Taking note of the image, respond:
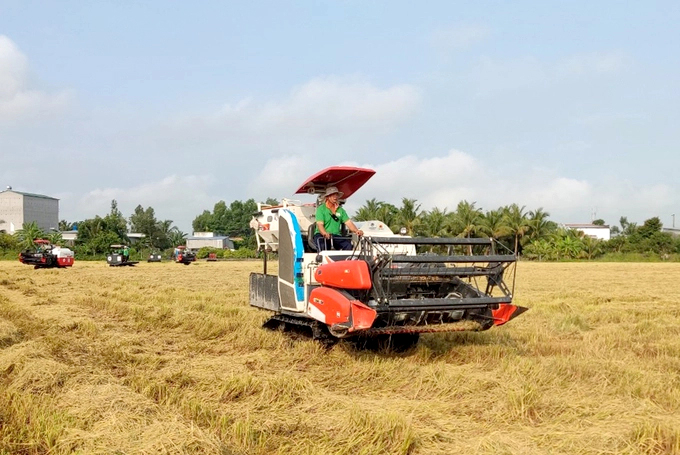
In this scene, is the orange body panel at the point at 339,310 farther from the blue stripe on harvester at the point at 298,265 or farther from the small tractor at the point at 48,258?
the small tractor at the point at 48,258

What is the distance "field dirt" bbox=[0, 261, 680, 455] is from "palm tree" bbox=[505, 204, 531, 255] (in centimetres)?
5275

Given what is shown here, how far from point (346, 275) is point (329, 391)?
1281 millimetres

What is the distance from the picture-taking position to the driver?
827cm

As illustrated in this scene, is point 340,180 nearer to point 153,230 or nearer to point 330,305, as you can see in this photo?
point 330,305

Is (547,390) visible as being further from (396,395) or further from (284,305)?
(284,305)

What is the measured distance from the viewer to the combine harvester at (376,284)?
6301 millimetres

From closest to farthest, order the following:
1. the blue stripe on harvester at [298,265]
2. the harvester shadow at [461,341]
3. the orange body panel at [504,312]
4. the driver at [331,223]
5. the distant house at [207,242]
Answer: the orange body panel at [504,312] → the harvester shadow at [461,341] → the blue stripe on harvester at [298,265] → the driver at [331,223] → the distant house at [207,242]

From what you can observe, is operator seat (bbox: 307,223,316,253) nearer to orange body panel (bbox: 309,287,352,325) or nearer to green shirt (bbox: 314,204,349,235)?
green shirt (bbox: 314,204,349,235)

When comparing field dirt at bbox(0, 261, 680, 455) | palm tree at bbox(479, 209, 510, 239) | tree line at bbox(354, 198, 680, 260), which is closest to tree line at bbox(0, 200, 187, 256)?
tree line at bbox(354, 198, 680, 260)

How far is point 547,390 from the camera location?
5.52 meters

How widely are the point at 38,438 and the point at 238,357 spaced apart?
3326 mm

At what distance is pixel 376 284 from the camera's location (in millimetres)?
6336

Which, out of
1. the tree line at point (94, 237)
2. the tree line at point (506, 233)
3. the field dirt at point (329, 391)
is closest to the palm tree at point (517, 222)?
the tree line at point (506, 233)

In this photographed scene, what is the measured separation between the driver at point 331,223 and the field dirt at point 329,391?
141 centimetres
